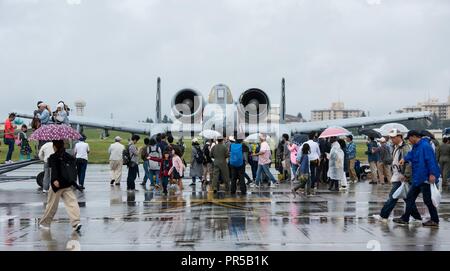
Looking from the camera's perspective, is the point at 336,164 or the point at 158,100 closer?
the point at 336,164

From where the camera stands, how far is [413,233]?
1263 centimetres

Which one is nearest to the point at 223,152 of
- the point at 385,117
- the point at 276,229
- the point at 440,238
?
the point at 276,229

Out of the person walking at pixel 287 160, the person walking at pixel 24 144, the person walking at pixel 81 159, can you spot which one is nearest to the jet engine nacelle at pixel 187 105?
the person walking at pixel 287 160

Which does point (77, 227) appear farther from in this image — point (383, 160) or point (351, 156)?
point (351, 156)

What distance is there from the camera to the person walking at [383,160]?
84.0 ft

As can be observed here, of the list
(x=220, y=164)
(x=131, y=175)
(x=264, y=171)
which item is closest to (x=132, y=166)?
(x=131, y=175)

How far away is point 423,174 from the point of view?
13609 mm

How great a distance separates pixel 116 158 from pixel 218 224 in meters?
11.5

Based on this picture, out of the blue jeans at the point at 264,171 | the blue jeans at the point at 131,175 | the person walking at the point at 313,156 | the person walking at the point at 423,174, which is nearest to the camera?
the person walking at the point at 423,174

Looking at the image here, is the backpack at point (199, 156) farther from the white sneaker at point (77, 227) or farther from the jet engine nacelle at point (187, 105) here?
the jet engine nacelle at point (187, 105)

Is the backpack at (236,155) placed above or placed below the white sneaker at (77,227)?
above

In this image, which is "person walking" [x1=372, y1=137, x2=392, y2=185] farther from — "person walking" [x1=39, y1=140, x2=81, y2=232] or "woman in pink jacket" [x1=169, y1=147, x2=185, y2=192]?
"person walking" [x1=39, y1=140, x2=81, y2=232]
